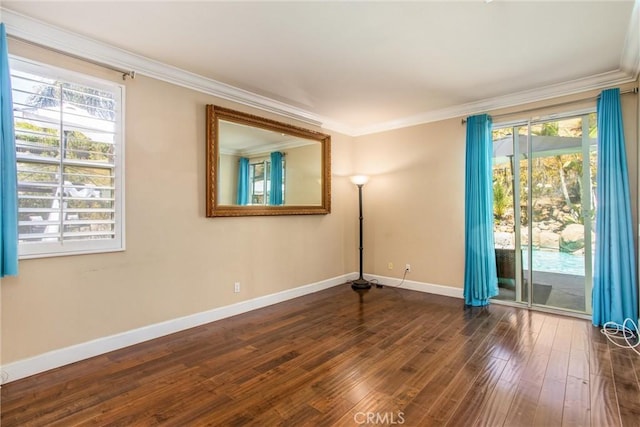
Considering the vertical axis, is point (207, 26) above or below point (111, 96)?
above

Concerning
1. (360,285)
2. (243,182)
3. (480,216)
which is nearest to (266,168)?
(243,182)

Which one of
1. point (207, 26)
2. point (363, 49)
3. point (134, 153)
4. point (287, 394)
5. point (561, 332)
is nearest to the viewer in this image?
point (287, 394)

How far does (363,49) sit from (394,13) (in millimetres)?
519

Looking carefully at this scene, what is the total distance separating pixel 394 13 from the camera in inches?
89.7

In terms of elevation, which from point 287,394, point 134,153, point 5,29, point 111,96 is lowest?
point 287,394

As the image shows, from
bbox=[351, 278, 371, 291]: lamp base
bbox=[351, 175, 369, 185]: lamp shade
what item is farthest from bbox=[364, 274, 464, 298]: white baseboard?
bbox=[351, 175, 369, 185]: lamp shade

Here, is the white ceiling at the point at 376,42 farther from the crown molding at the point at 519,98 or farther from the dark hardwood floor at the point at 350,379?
the dark hardwood floor at the point at 350,379

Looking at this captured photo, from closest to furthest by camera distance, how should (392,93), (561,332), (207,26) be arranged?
(207,26)
(561,332)
(392,93)

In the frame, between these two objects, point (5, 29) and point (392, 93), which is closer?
point (5, 29)

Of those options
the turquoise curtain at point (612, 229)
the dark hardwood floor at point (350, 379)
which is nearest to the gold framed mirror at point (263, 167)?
the dark hardwood floor at point (350, 379)

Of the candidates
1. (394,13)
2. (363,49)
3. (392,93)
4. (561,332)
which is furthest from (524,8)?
(561,332)

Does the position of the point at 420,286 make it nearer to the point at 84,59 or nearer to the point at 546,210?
the point at 546,210

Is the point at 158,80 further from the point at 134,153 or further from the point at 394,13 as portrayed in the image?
the point at 394,13

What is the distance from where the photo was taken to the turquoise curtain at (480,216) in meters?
4.04
